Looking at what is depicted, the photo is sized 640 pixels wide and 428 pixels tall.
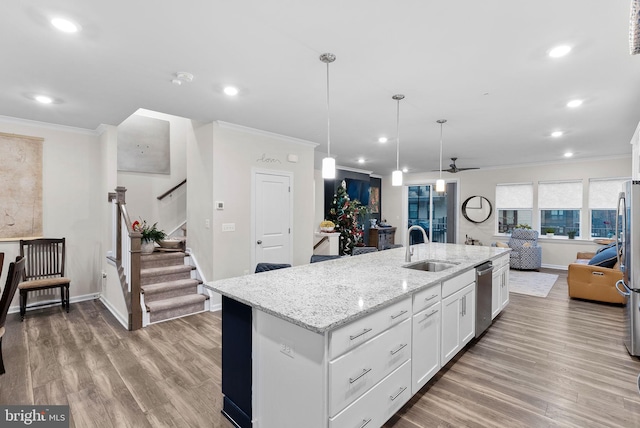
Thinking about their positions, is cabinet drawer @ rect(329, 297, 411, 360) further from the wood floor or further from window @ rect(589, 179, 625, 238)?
window @ rect(589, 179, 625, 238)

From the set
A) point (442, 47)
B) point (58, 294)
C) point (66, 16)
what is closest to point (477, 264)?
point (442, 47)

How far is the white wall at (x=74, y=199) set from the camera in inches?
176

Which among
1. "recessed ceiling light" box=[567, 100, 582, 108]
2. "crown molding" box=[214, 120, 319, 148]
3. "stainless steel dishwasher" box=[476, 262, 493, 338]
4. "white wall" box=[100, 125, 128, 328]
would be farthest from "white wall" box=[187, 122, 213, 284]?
"recessed ceiling light" box=[567, 100, 582, 108]

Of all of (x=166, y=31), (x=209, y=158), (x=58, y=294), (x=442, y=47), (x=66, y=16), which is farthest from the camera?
(x=58, y=294)

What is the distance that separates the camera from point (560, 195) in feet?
24.8

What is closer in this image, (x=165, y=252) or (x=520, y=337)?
(x=520, y=337)

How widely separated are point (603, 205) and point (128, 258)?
942cm

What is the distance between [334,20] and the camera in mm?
2037

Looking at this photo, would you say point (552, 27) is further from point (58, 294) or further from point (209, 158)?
point (58, 294)

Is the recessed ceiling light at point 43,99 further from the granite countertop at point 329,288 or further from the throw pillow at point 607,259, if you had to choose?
the throw pillow at point 607,259

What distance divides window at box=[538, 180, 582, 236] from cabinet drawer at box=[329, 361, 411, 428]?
7.62 metres

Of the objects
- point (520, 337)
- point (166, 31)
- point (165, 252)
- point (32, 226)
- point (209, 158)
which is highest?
point (166, 31)

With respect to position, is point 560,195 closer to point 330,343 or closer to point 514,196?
point 514,196

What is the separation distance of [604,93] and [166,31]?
420 cm
